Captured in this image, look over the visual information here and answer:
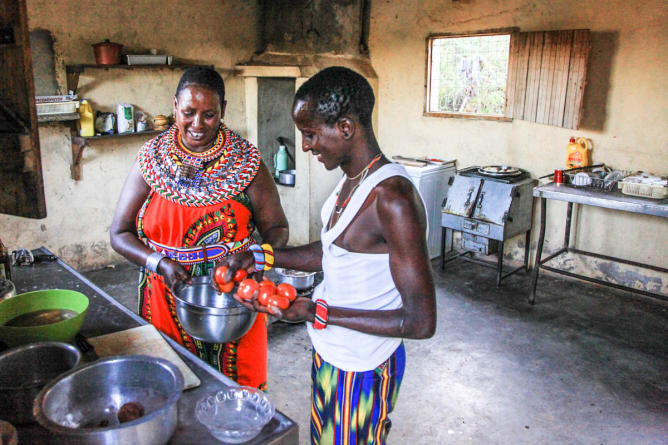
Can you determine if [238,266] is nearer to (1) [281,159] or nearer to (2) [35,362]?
(2) [35,362]

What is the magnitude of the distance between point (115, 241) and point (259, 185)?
0.64m

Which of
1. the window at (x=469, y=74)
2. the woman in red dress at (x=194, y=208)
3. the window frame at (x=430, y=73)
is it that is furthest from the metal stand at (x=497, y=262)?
the woman in red dress at (x=194, y=208)

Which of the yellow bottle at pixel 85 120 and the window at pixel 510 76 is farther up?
the window at pixel 510 76

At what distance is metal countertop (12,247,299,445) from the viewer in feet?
4.23

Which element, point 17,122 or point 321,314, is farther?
point 321,314

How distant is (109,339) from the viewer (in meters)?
1.81

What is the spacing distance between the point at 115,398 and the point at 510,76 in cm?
454

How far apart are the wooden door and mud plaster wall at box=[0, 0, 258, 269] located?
3.84m

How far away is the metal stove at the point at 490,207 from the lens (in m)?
4.79

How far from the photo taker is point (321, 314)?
156cm

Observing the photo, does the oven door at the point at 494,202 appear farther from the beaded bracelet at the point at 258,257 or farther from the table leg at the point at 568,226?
the beaded bracelet at the point at 258,257

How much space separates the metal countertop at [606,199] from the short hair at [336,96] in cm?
310

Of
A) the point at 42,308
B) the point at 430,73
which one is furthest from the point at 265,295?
the point at 430,73

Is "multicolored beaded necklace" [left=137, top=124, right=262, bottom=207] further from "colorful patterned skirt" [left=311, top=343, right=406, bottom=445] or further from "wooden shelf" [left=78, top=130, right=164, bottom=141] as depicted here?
"wooden shelf" [left=78, top=130, right=164, bottom=141]
